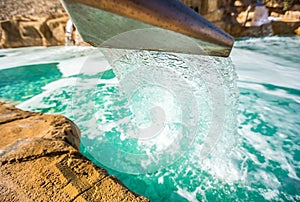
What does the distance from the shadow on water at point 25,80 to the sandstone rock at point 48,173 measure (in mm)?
3569

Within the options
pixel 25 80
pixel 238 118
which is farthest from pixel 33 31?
pixel 238 118

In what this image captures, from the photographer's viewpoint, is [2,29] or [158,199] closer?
[158,199]

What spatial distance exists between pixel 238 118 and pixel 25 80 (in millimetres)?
6141

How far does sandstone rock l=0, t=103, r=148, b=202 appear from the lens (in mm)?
979

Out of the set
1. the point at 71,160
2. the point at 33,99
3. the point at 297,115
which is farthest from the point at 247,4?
the point at 71,160

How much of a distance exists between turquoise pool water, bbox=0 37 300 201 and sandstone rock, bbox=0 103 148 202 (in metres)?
1.04

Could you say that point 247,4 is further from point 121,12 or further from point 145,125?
point 121,12

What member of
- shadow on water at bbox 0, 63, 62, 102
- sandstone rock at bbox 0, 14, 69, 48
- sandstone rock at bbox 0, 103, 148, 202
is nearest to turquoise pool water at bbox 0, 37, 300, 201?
shadow on water at bbox 0, 63, 62, 102

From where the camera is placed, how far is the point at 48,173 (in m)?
1.09

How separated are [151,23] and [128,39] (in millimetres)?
468

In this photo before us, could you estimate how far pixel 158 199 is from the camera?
1927 mm

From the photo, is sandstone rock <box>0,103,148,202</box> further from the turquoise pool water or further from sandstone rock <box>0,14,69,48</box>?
sandstone rock <box>0,14,69,48</box>

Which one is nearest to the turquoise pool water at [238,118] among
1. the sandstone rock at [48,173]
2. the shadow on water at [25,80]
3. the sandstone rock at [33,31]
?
the shadow on water at [25,80]

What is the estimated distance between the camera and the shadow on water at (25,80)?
4496 mm
